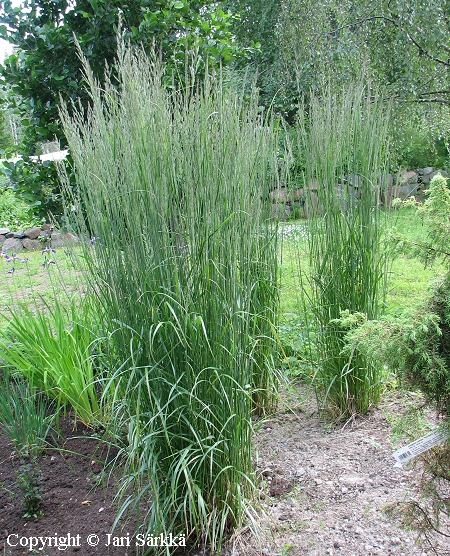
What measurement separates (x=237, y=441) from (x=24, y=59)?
3141mm

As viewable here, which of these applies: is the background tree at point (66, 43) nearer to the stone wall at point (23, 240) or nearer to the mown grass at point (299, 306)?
the mown grass at point (299, 306)

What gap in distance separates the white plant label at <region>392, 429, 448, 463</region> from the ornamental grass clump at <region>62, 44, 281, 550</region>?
22.0 inches

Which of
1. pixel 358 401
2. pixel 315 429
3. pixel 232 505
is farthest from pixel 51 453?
pixel 358 401

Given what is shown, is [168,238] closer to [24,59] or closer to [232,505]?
[232,505]

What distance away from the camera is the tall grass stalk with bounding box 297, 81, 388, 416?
106 inches

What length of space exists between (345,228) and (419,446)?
1461 mm

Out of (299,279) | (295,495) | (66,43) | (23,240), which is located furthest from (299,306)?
(23,240)

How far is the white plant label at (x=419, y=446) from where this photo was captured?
1419mm

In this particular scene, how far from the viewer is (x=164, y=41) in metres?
3.83

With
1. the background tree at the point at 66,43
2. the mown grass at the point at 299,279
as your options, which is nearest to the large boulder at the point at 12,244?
the mown grass at the point at 299,279

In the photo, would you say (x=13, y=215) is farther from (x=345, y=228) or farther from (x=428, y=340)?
(x=428, y=340)

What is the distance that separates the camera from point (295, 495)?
7.24ft

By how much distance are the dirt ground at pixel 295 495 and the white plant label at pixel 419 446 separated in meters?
0.28

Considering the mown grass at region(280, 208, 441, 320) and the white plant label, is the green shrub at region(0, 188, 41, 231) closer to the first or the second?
the mown grass at region(280, 208, 441, 320)
